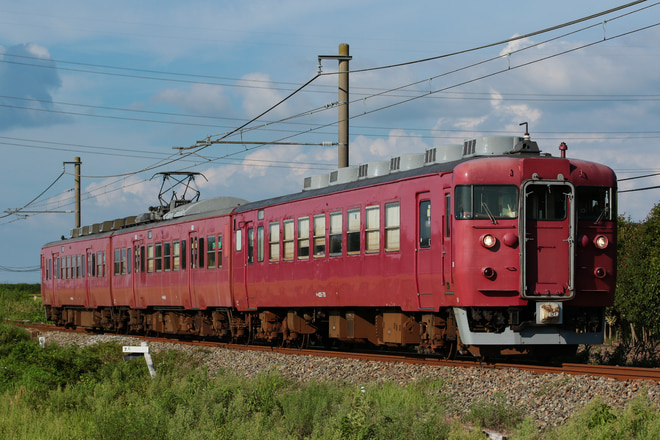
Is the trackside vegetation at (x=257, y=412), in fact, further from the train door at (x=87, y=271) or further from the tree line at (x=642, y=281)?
the tree line at (x=642, y=281)

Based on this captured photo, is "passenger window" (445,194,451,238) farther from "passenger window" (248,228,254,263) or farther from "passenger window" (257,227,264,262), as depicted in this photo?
"passenger window" (248,228,254,263)

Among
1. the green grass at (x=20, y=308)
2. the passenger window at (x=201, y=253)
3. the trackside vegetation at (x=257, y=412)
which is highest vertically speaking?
the passenger window at (x=201, y=253)

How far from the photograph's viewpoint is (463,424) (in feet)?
33.2

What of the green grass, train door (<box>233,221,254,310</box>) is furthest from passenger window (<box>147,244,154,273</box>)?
the green grass

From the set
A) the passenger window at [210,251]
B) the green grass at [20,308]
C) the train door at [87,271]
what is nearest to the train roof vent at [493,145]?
the passenger window at [210,251]

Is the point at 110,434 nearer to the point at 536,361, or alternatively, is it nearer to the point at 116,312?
the point at 536,361

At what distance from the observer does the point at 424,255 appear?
589 inches

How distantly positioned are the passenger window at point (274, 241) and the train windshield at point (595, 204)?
7.80m

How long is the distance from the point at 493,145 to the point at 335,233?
422 cm

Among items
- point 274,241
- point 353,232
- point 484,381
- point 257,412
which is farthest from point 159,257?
point 257,412

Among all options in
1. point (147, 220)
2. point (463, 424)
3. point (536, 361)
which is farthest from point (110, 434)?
point (147, 220)

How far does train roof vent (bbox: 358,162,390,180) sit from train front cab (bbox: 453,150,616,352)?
354 centimetres

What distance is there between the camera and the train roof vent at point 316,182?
64.1 ft

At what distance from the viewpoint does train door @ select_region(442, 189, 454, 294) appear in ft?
46.4
